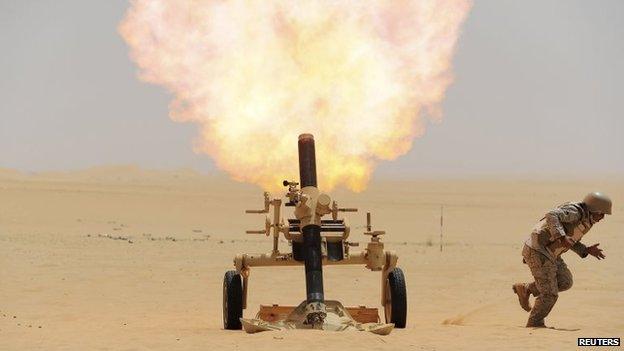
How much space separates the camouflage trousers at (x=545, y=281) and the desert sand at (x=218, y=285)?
395 millimetres

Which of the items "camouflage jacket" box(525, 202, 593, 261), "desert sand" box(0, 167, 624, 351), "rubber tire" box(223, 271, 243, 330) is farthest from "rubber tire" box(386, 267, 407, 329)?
"rubber tire" box(223, 271, 243, 330)

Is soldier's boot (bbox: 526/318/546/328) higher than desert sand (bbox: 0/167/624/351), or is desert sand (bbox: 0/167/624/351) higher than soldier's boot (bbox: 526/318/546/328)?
desert sand (bbox: 0/167/624/351)

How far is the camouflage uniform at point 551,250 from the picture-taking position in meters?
13.9

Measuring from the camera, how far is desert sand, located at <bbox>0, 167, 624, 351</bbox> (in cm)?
1259

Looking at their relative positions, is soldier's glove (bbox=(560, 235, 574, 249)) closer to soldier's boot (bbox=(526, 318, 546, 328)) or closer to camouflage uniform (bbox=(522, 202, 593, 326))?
camouflage uniform (bbox=(522, 202, 593, 326))

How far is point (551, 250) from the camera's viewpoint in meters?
14.1

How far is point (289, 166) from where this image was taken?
1742 cm

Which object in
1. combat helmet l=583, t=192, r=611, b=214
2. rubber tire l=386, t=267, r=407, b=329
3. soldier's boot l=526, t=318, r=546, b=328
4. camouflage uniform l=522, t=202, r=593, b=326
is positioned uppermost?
combat helmet l=583, t=192, r=611, b=214

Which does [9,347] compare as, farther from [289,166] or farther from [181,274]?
[181,274]

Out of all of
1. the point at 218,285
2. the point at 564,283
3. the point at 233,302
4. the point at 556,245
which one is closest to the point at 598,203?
the point at 556,245

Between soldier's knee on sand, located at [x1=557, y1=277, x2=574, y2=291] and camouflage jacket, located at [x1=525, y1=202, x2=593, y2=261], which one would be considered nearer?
camouflage jacket, located at [x1=525, y1=202, x2=593, y2=261]

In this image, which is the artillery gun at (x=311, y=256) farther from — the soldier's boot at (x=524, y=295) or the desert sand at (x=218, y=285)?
the soldier's boot at (x=524, y=295)

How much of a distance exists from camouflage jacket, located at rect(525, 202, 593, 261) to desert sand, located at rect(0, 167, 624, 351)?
3.43 ft

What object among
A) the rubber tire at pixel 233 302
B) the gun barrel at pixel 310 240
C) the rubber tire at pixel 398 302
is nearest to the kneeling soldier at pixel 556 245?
the rubber tire at pixel 398 302
